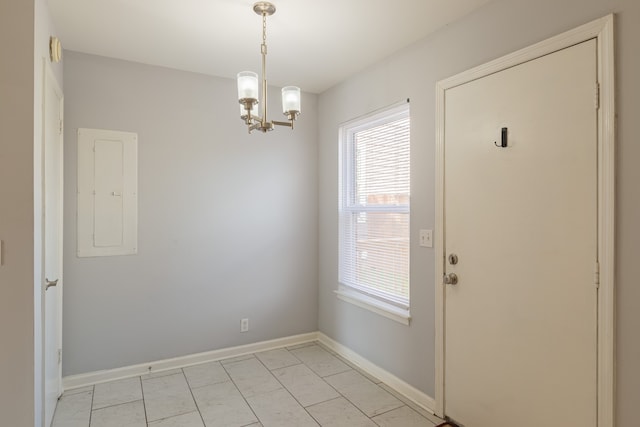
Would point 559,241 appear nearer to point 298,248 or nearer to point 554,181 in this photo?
point 554,181

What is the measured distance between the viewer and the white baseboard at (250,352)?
2.71m

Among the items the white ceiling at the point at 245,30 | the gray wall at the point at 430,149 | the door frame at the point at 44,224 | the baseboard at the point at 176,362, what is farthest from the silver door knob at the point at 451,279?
the door frame at the point at 44,224

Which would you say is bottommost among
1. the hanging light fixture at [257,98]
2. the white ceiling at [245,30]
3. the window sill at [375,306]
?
the window sill at [375,306]

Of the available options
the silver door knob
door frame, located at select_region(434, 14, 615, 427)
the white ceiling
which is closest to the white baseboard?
the silver door knob

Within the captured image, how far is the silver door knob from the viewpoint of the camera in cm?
233

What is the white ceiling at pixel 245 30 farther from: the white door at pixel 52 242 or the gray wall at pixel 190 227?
the white door at pixel 52 242

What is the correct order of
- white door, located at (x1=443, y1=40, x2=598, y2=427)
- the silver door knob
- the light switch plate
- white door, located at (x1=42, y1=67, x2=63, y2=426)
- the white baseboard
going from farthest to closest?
the white baseboard, the light switch plate, the silver door knob, white door, located at (x1=42, y1=67, x2=63, y2=426), white door, located at (x1=443, y1=40, x2=598, y2=427)

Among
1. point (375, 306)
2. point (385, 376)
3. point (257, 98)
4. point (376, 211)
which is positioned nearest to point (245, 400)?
point (385, 376)

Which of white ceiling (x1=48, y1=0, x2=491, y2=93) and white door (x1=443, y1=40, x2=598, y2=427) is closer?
white door (x1=443, y1=40, x2=598, y2=427)

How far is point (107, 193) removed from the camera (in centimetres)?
294

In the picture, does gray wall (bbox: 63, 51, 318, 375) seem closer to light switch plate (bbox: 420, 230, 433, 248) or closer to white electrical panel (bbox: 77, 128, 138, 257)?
white electrical panel (bbox: 77, 128, 138, 257)

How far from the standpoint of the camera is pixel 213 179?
3338mm

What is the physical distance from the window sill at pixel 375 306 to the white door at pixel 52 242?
86.0 inches
